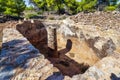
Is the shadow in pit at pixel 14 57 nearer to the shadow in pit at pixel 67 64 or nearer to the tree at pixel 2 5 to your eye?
the shadow in pit at pixel 67 64

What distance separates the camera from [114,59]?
545 centimetres

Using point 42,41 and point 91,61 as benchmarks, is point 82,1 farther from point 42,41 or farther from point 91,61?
point 91,61

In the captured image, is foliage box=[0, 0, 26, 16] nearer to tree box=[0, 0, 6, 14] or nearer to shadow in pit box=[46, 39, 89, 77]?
tree box=[0, 0, 6, 14]

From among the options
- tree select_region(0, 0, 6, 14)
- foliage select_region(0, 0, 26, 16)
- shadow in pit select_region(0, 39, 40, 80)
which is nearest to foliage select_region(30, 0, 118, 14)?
foliage select_region(0, 0, 26, 16)

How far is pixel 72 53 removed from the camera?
11.3 meters

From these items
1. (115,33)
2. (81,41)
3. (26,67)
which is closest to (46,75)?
(26,67)

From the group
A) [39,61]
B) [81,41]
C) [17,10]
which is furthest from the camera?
[17,10]

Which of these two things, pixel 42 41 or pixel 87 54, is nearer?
pixel 87 54

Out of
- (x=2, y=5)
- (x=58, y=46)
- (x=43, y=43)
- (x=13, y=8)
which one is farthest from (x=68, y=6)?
(x=43, y=43)

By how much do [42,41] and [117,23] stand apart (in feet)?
13.2

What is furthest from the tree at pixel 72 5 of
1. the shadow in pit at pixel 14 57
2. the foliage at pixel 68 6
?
the shadow in pit at pixel 14 57

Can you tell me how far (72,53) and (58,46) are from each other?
3.47 feet

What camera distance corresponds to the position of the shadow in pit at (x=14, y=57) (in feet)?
13.5

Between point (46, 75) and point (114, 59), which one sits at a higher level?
point (46, 75)
